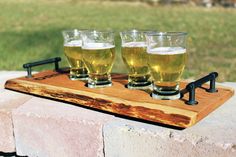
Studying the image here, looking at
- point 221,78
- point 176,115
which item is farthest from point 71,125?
point 221,78

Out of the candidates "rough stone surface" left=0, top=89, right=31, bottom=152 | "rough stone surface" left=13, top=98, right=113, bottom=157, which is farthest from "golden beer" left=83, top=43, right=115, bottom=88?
"rough stone surface" left=0, top=89, right=31, bottom=152

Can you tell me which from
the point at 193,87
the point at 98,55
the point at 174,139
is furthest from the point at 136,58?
the point at 174,139

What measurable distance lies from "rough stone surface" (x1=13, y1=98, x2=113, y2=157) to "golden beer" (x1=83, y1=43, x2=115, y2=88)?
128mm

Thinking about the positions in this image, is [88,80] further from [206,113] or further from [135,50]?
[206,113]

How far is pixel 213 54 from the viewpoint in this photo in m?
5.24

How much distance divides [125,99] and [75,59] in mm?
361

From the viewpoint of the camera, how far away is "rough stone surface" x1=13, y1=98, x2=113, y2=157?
4.08 ft

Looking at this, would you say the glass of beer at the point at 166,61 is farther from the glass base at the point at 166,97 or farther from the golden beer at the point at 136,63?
the golden beer at the point at 136,63

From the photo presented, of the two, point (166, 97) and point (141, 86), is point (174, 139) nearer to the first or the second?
point (166, 97)

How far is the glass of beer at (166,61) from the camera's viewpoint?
123cm

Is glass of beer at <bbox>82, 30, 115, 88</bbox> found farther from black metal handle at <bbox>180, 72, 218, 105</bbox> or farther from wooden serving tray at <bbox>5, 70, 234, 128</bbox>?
black metal handle at <bbox>180, 72, 218, 105</bbox>

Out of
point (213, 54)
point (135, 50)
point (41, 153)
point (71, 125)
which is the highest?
point (135, 50)

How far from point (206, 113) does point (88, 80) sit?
0.42 meters

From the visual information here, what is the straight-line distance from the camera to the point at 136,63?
1.39 metres
